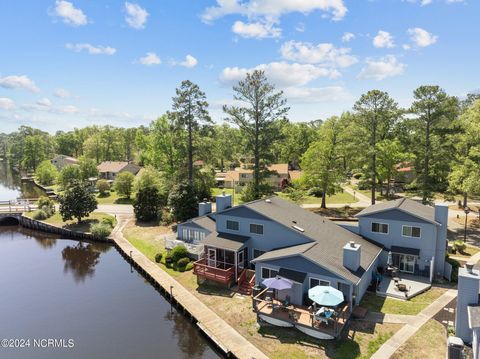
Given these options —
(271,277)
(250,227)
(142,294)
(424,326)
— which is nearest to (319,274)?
(271,277)

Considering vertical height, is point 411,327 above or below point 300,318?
below

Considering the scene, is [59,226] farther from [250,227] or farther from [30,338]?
[250,227]

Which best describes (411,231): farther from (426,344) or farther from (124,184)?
(124,184)

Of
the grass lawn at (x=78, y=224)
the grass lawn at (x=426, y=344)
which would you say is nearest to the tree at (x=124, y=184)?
the grass lawn at (x=78, y=224)

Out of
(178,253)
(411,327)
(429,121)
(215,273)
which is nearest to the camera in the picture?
(411,327)

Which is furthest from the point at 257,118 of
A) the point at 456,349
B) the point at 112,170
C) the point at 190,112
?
the point at 112,170

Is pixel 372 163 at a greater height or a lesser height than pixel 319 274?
greater

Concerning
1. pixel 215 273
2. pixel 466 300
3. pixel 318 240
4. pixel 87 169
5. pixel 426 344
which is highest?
pixel 87 169
